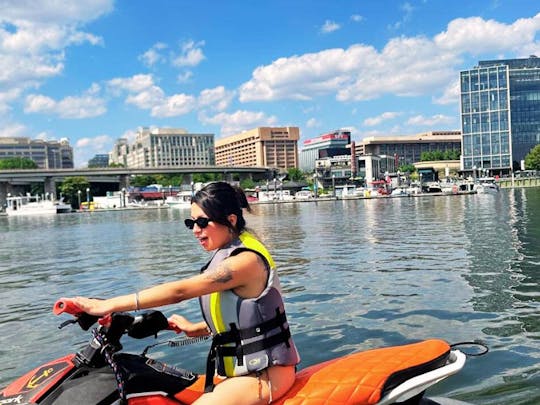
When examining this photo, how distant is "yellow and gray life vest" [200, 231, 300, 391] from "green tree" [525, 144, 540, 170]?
173 m

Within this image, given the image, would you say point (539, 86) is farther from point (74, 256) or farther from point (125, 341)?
point (125, 341)

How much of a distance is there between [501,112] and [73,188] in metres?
130

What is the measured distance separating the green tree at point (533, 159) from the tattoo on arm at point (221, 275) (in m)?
173

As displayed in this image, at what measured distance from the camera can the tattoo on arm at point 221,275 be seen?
360cm

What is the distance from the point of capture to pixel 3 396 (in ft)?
11.4

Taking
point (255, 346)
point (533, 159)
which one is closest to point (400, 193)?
point (533, 159)

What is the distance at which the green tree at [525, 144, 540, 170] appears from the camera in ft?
522

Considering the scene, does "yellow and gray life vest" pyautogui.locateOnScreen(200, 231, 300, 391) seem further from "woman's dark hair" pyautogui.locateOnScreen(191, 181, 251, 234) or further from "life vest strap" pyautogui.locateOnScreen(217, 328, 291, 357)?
"woman's dark hair" pyautogui.locateOnScreen(191, 181, 251, 234)

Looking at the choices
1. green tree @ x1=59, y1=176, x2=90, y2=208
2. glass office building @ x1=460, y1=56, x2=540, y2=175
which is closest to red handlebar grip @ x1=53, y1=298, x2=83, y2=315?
green tree @ x1=59, y1=176, x2=90, y2=208

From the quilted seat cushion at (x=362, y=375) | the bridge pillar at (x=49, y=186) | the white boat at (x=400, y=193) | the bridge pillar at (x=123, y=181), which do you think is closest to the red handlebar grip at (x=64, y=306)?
the quilted seat cushion at (x=362, y=375)

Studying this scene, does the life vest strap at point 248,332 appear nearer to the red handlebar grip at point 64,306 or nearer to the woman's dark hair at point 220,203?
the woman's dark hair at point 220,203

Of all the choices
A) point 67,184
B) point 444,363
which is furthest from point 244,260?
point 67,184

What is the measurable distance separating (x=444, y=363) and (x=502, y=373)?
364 cm

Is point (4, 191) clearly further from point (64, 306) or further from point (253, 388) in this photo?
point (253, 388)
